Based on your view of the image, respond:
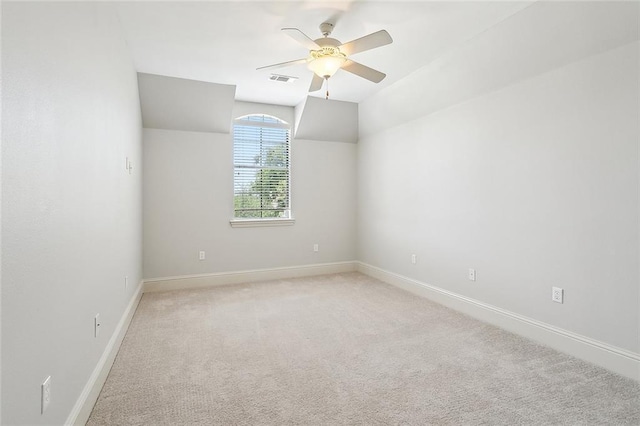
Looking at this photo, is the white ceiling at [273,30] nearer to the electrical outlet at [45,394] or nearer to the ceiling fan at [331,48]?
the ceiling fan at [331,48]

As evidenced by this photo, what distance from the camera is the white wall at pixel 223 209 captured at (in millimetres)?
4480

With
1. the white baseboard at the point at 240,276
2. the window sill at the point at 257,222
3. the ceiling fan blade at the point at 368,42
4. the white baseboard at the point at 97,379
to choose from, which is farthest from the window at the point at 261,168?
the ceiling fan blade at the point at 368,42

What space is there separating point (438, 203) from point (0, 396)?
3.84 m

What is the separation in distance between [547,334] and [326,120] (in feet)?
12.4

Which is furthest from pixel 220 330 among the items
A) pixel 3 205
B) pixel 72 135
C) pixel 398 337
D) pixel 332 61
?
pixel 332 61

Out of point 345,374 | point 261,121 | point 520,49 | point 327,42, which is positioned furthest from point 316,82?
point 345,374

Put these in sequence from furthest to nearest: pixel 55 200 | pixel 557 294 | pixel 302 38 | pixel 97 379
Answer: pixel 557 294 < pixel 302 38 < pixel 97 379 < pixel 55 200

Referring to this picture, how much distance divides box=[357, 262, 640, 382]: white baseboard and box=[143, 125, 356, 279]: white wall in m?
1.88

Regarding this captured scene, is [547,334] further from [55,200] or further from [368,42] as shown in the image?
[55,200]

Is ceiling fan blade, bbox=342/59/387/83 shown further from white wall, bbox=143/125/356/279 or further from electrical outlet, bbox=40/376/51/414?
electrical outlet, bbox=40/376/51/414

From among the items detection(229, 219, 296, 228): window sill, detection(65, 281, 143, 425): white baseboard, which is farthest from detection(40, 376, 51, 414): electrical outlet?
detection(229, 219, 296, 228): window sill

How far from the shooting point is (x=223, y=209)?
4.83 metres

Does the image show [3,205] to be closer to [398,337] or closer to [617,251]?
[398,337]

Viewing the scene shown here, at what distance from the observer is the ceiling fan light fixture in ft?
8.57
